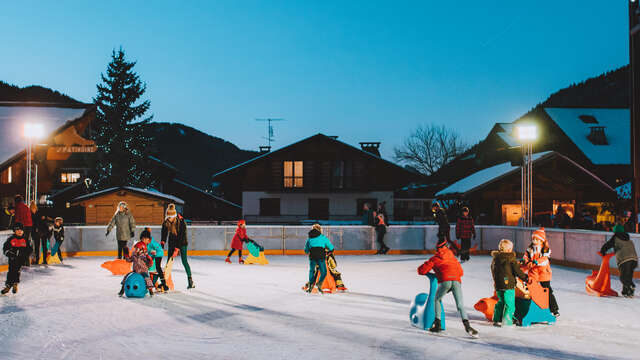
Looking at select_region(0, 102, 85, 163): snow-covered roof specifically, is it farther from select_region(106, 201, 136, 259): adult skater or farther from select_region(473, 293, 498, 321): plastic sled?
select_region(473, 293, 498, 321): plastic sled

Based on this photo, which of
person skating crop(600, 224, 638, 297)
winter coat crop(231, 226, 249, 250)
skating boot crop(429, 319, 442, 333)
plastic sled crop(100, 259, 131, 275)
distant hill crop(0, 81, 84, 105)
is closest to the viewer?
A: skating boot crop(429, 319, 442, 333)

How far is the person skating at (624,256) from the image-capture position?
10836 millimetres

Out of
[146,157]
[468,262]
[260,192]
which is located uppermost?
[146,157]

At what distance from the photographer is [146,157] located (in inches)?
1908

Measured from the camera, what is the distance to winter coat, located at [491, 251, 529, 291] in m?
7.47

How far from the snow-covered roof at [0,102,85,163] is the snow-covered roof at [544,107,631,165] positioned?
36.2 meters

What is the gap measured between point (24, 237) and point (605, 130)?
4198 centimetres

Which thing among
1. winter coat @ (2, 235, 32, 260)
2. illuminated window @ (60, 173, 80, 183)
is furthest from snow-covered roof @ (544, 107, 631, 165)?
winter coat @ (2, 235, 32, 260)

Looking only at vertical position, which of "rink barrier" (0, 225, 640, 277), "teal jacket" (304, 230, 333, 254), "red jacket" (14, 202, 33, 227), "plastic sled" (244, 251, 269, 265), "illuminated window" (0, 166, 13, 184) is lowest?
"plastic sled" (244, 251, 269, 265)

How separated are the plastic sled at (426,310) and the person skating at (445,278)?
0.08 m

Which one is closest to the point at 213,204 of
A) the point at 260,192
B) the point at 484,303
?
the point at 260,192

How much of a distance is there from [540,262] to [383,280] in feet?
17.4

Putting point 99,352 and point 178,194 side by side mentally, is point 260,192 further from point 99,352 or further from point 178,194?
point 99,352

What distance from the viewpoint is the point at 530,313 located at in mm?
7973
